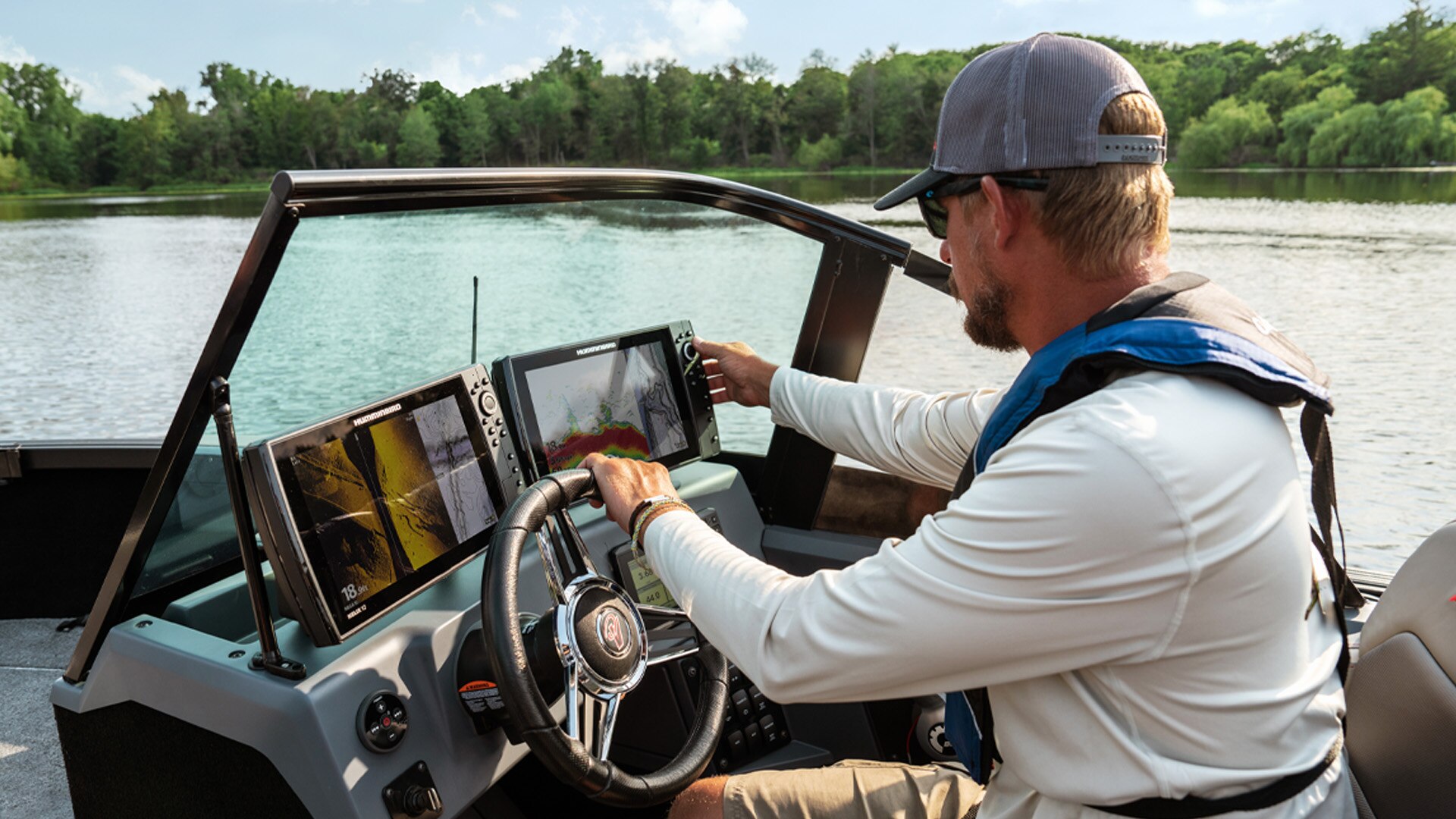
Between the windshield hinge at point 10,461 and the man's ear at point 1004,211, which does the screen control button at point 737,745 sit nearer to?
the man's ear at point 1004,211

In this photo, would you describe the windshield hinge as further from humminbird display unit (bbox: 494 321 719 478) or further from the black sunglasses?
the black sunglasses

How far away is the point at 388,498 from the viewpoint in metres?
1.29

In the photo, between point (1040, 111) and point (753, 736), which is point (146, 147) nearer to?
point (753, 736)

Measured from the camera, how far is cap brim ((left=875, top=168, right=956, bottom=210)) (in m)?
1.15

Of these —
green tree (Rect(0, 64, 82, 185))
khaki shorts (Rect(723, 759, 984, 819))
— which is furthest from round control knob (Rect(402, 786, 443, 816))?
green tree (Rect(0, 64, 82, 185))

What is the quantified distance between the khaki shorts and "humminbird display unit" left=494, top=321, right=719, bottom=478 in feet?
2.05

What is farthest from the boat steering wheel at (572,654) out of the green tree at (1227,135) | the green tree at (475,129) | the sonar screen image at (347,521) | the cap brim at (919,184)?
the green tree at (1227,135)

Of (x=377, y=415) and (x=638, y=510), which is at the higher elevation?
(x=377, y=415)

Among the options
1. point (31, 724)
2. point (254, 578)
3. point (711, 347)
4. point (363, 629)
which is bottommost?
point (31, 724)

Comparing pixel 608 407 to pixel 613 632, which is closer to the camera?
pixel 613 632

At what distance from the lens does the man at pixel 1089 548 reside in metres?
0.83

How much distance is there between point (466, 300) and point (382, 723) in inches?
349

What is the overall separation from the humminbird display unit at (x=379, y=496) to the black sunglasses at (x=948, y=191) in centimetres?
72

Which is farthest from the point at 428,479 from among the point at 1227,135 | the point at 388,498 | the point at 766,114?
the point at 1227,135
